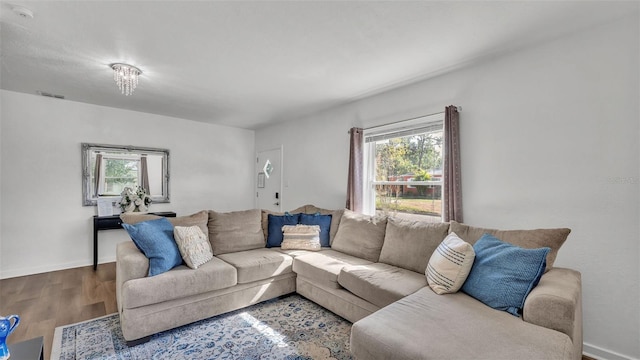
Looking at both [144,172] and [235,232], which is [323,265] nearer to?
[235,232]

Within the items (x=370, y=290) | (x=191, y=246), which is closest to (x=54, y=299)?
(x=191, y=246)

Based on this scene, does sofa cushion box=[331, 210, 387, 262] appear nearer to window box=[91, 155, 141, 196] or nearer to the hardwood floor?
the hardwood floor

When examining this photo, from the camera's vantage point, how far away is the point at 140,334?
82.9 inches

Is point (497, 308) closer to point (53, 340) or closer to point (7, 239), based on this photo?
point (53, 340)

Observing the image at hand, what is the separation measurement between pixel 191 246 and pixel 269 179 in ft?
9.71

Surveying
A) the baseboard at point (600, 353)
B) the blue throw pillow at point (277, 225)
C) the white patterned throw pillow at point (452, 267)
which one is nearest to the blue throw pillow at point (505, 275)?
the white patterned throw pillow at point (452, 267)

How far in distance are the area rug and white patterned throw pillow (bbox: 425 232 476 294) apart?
0.82 meters

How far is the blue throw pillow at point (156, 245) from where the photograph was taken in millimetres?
2301

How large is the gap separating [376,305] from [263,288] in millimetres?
1188

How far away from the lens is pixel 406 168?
10.8 ft

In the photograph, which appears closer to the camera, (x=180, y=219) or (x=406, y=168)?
(x=180, y=219)

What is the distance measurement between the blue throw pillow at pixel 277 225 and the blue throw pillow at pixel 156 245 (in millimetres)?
1073

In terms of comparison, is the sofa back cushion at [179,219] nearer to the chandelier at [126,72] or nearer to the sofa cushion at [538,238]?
the chandelier at [126,72]

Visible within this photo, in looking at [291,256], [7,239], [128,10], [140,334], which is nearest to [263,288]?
[291,256]
